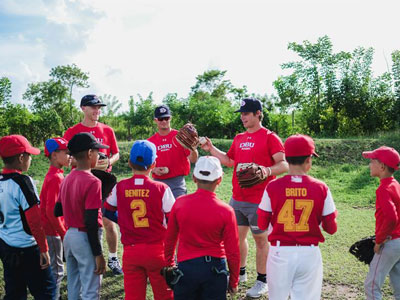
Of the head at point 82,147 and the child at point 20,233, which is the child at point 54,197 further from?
the head at point 82,147

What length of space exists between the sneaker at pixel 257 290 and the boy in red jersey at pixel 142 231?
1.59 m

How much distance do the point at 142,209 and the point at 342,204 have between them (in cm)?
860

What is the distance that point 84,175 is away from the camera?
11.7 feet

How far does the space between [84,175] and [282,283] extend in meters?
2.11

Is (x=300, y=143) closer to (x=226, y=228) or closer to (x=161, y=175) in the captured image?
(x=226, y=228)

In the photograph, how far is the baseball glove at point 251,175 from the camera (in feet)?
14.6

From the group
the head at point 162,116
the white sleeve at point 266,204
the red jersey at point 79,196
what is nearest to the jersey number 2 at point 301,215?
the white sleeve at point 266,204

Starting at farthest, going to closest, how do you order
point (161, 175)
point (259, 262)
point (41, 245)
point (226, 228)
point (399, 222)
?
point (161, 175)
point (259, 262)
point (399, 222)
point (41, 245)
point (226, 228)

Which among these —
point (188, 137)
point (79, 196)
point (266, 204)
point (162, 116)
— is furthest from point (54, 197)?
point (266, 204)

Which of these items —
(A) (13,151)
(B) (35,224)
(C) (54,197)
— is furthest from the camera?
(C) (54,197)

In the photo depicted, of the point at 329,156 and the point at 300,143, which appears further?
the point at 329,156

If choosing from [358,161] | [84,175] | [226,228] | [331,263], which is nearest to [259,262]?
[331,263]

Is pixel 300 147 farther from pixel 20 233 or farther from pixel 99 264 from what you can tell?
pixel 20 233

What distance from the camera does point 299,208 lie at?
321 cm
